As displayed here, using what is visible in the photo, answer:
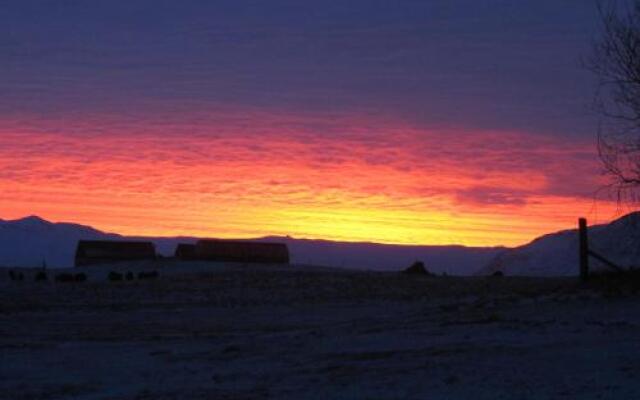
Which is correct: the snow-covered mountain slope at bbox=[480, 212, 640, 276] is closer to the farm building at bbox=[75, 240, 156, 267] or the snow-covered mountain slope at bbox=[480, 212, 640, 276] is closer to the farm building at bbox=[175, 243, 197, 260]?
the farm building at bbox=[175, 243, 197, 260]

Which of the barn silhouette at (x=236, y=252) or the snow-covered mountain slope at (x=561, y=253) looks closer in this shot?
the snow-covered mountain slope at (x=561, y=253)

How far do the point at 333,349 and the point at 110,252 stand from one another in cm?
5975

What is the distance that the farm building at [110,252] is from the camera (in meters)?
72.1

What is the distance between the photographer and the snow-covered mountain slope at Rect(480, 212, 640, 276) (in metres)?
40.7

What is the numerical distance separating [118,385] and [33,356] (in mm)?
4544

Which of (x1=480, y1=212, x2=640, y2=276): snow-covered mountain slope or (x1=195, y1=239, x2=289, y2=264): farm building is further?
(x1=195, y1=239, x2=289, y2=264): farm building

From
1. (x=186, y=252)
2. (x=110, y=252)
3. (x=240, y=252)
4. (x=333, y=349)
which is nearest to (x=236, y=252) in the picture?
(x=240, y=252)

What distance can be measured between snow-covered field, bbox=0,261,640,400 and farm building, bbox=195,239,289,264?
37.1 meters

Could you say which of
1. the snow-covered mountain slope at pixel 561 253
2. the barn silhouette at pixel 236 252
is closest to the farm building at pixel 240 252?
the barn silhouette at pixel 236 252

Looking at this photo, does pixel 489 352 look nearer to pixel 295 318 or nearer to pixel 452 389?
pixel 452 389

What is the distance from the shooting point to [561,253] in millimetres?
55000

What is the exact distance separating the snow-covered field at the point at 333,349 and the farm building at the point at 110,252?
41529 millimetres

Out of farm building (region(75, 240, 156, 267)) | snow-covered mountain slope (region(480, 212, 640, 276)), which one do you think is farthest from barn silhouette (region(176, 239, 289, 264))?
snow-covered mountain slope (region(480, 212, 640, 276))

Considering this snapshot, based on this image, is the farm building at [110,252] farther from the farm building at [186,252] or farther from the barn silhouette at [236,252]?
the barn silhouette at [236,252]
